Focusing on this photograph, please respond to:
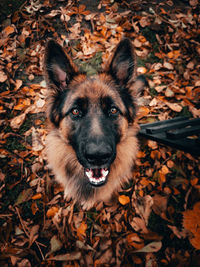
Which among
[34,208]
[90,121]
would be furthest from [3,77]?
[34,208]

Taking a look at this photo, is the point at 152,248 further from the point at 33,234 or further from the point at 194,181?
the point at 33,234

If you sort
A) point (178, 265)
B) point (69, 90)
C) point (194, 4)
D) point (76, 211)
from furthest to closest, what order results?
point (194, 4) < point (76, 211) < point (69, 90) < point (178, 265)

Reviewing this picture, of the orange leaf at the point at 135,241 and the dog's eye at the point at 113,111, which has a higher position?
the dog's eye at the point at 113,111

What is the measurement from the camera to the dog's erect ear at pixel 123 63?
2000mm

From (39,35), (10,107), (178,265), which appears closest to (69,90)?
(10,107)

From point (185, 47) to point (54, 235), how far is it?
166 inches

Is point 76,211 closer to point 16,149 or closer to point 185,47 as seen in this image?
point 16,149

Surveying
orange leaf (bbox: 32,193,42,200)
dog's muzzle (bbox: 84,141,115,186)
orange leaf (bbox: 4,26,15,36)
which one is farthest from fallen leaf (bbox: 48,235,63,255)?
orange leaf (bbox: 4,26,15,36)

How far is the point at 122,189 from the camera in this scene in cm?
248

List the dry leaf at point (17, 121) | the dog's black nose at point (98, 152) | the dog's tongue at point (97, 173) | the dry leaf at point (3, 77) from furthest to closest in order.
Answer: the dry leaf at point (3, 77) → the dry leaf at point (17, 121) → the dog's tongue at point (97, 173) → the dog's black nose at point (98, 152)

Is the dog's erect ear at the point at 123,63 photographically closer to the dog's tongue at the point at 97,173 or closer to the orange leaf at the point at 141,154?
the orange leaf at the point at 141,154

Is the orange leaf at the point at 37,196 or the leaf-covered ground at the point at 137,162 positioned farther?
the orange leaf at the point at 37,196

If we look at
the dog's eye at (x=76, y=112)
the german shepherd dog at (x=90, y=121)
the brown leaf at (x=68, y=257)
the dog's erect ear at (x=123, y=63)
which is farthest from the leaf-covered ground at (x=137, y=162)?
the dog's eye at (x=76, y=112)

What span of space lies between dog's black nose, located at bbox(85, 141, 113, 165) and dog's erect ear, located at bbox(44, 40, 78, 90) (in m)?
1.08
